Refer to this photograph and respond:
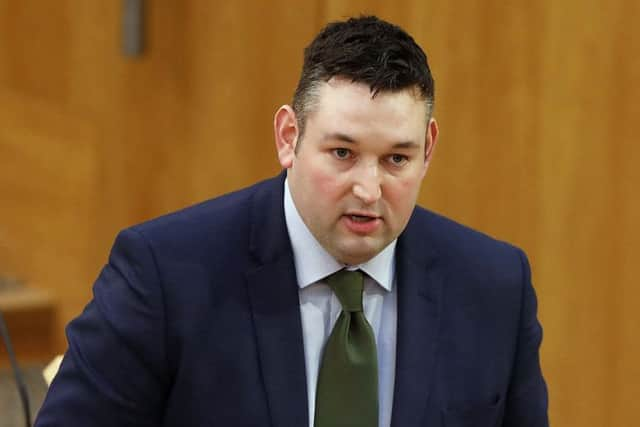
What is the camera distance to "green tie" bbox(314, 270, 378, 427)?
1.42 m

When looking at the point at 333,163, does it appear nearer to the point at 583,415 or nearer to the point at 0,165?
the point at 583,415

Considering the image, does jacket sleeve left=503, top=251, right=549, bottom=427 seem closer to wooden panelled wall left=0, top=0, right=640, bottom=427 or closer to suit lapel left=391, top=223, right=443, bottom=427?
suit lapel left=391, top=223, right=443, bottom=427

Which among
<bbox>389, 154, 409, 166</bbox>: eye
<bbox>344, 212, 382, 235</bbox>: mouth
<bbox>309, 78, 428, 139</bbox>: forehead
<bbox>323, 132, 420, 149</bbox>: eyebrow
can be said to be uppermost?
<bbox>309, 78, 428, 139</bbox>: forehead

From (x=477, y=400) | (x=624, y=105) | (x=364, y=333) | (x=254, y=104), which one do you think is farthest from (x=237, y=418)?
(x=254, y=104)

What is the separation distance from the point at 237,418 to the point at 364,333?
0.16 metres

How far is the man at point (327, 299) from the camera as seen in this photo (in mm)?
1350

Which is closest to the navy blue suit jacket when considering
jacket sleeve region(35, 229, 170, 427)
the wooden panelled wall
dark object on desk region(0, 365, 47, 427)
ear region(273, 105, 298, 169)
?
jacket sleeve region(35, 229, 170, 427)

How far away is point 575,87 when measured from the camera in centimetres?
234

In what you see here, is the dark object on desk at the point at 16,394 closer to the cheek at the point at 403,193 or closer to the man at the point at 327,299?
the man at the point at 327,299

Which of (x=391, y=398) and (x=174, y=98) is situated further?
(x=174, y=98)

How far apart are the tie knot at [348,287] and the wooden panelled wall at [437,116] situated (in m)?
0.96

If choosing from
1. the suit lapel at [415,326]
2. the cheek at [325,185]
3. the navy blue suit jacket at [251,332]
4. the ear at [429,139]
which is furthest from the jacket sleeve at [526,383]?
the cheek at [325,185]

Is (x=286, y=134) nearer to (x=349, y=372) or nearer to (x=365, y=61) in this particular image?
(x=365, y=61)

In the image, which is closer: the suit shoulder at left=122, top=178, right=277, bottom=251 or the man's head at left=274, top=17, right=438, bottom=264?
the man's head at left=274, top=17, right=438, bottom=264
